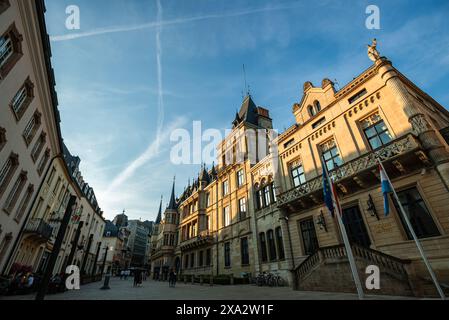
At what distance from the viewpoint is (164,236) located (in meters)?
45.7

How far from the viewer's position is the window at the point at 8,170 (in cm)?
1293

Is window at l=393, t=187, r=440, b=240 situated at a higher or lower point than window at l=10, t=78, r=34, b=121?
lower

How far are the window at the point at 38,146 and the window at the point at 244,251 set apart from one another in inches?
830

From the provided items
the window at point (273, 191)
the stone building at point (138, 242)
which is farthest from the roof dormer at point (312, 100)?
the stone building at point (138, 242)

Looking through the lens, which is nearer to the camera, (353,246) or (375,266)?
(375,266)

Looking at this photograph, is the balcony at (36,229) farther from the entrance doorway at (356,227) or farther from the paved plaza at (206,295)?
the entrance doorway at (356,227)

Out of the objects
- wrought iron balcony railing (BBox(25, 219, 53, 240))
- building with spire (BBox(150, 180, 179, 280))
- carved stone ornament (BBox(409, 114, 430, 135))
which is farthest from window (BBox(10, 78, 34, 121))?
building with spire (BBox(150, 180, 179, 280))

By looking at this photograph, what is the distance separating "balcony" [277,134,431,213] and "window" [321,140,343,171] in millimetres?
1605

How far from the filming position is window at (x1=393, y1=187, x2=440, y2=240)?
11.2 metres

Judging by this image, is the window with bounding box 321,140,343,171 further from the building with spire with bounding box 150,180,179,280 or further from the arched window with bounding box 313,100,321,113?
the building with spire with bounding box 150,180,179,280

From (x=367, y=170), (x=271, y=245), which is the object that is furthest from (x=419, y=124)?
(x=271, y=245)
